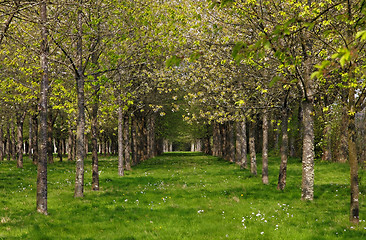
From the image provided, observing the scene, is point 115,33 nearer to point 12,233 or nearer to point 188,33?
point 188,33

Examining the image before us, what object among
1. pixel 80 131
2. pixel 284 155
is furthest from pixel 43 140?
pixel 284 155

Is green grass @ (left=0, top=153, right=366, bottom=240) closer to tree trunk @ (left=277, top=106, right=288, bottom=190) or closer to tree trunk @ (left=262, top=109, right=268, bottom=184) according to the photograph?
tree trunk @ (left=277, top=106, right=288, bottom=190)

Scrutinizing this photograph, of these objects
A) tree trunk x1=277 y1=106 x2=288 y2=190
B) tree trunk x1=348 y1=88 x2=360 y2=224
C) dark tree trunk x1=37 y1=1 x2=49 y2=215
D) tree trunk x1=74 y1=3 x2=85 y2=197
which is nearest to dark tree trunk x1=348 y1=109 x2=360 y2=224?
tree trunk x1=348 y1=88 x2=360 y2=224

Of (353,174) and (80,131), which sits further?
(80,131)

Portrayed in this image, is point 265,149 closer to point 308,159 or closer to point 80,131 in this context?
point 308,159

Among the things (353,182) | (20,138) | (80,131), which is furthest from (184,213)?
(20,138)

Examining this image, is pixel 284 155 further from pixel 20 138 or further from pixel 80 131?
pixel 20 138

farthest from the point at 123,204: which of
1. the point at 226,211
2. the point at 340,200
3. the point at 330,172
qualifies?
the point at 330,172

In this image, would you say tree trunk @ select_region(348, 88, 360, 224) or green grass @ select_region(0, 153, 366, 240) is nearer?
green grass @ select_region(0, 153, 366, 240)

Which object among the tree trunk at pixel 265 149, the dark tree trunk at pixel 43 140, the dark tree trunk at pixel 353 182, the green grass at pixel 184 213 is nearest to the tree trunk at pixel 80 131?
the green grass at pixel 184 213

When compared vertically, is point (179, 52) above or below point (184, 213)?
above

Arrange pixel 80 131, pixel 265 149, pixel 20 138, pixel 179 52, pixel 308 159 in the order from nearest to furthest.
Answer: pixel 179 52, pixel 308 159, pixel 80 131, pixel 265 149, pixel 20 138

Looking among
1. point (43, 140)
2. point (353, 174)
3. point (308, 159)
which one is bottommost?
point (353, 174)

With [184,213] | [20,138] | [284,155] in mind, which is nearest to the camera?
[184,213]
